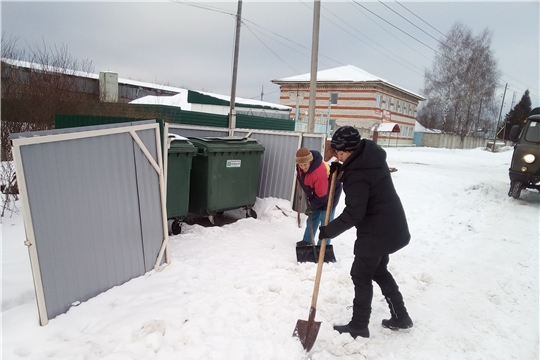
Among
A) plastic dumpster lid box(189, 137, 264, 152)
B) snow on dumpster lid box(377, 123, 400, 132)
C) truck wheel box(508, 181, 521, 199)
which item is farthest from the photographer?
snow on dumpster lid box(377, 123, 400, 132)

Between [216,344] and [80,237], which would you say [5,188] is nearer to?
[80,237]

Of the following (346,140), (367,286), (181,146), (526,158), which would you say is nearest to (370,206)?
(346,140)

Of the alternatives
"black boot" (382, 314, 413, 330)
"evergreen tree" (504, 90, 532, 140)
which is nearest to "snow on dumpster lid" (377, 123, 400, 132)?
"black boot" (382, 314, 413, 330)

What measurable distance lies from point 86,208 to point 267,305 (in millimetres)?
1756

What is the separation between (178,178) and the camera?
4.98 meters

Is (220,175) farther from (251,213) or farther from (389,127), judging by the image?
(389,127)

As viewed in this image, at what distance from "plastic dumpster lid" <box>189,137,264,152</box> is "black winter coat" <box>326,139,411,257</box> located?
3.01m

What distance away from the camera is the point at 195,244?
459 cm

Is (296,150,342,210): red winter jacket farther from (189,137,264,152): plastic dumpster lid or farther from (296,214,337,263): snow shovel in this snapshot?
(189,137,264,152): plastic dumpster lid

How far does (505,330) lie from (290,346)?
1.97m

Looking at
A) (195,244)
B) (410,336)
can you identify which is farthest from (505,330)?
(195,244)

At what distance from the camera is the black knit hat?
2.72 m

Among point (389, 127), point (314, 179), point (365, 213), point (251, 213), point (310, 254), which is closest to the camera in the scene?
point (365, 213)

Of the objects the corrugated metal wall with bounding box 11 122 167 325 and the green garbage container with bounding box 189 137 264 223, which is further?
the green garbage container with bounding box 189 137 264 223
